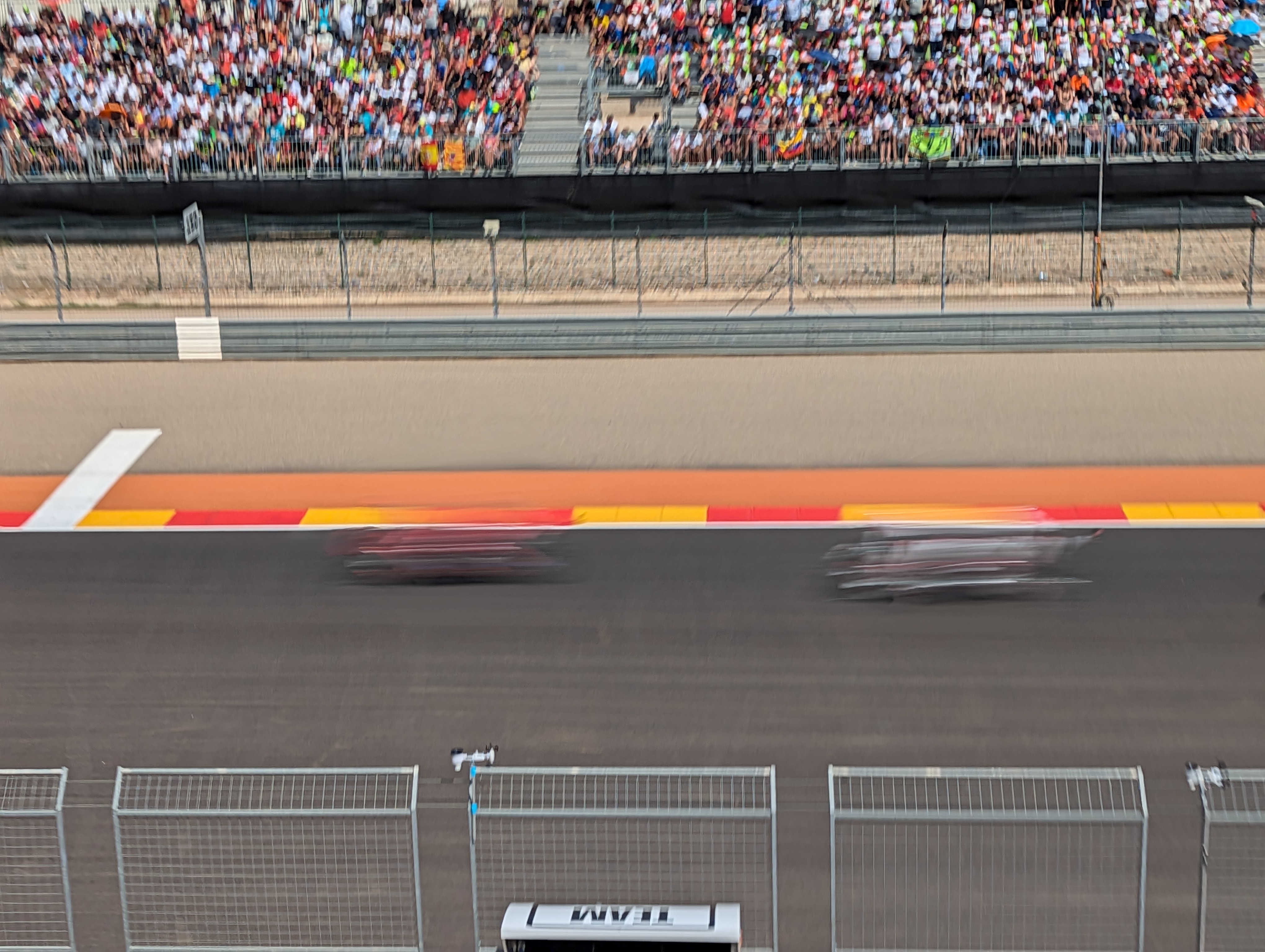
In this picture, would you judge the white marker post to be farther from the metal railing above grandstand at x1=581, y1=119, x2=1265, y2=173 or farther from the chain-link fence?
the metal railing above grandstand at x1=581, y1=119, x2=1265, y2=173

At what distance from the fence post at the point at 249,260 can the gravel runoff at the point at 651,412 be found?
20.7ft

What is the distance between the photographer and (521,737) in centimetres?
1155

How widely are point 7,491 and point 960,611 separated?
12.6 metres

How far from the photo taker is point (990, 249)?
2912cm

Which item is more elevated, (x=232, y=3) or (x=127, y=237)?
(x=232, y=3)

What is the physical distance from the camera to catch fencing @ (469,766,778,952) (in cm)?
867

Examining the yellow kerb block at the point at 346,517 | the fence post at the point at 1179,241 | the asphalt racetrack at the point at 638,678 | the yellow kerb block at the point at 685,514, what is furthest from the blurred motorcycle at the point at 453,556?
the fence post at the point at 1179,241

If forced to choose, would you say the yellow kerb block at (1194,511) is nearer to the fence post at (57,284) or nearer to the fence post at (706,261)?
the fence post at (706,261)

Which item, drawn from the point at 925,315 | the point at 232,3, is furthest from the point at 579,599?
the point at 232,3

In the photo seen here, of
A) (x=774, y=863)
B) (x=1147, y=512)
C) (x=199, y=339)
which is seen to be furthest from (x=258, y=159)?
(x=774, y=863)

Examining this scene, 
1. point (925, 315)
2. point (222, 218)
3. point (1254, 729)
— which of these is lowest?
point (1254, 729)

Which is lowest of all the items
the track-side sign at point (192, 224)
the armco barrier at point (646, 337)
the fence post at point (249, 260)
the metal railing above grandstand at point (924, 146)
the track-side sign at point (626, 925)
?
the track-side sign at point (626, 925)

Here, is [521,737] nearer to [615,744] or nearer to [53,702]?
[615,744]

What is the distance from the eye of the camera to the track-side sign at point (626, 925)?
19.2ft
